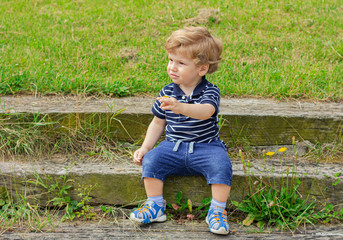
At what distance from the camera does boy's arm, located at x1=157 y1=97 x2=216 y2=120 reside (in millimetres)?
2297

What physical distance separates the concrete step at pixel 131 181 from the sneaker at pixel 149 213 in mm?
175

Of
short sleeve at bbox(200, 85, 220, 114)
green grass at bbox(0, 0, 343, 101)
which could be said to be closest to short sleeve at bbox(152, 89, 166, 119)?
short sleeve at bbox(200, 85, 220, 114)

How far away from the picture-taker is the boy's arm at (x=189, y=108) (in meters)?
2.30

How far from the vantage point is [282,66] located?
3.84m

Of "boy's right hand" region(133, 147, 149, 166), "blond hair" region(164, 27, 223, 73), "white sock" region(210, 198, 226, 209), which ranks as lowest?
"white sock" region(210, 198, 226, 209)

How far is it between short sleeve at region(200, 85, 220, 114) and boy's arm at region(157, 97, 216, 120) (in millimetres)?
29

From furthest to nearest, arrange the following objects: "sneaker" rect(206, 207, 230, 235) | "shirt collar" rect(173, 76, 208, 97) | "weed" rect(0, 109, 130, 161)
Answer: "weed" rect(0, 109, 130, 161) → "shirt collar" rect(173, 76, 208, 97) → "sneaker" rect(206, 207, 230, 235)

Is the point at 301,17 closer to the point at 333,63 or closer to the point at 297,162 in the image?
the point at 333,63

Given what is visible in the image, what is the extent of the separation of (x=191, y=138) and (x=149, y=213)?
1.86 feet

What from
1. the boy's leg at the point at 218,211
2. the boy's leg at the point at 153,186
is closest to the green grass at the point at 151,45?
the boy's leg at the point at 153,186

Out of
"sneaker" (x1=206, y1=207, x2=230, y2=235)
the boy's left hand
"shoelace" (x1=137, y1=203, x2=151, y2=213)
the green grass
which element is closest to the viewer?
the boy's left hand

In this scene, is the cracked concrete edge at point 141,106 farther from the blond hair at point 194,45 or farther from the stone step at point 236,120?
the blond hair at point 194,45

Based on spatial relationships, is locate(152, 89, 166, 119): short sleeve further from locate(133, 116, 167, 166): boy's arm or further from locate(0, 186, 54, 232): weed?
locate(0, 186, 54, 232): weed

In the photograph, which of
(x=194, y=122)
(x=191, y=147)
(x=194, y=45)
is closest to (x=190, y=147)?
(x=191, y=147)
